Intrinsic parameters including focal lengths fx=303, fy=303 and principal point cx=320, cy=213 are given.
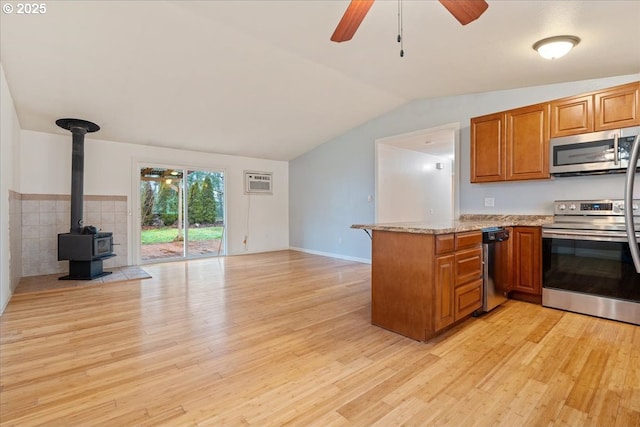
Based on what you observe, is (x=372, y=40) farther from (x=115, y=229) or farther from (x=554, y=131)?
(x=115, y=229)

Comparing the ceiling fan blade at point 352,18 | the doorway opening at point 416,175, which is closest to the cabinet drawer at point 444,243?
the ceiling fan blade at point 352,18

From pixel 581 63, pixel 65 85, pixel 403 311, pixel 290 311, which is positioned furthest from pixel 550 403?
pixel 65 85

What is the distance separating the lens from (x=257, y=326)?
274 centimetres

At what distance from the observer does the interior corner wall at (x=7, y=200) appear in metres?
3.13

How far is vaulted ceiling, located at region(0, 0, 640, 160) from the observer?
2508mm

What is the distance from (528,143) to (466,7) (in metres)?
2.29

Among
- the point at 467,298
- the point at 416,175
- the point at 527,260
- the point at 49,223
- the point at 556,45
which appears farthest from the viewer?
the point at 416,175

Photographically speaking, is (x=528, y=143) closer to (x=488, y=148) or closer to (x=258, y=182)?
(x=488, y=148)

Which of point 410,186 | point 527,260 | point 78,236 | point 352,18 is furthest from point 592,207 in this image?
Result: point 78,236

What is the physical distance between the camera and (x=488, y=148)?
378 centimetres

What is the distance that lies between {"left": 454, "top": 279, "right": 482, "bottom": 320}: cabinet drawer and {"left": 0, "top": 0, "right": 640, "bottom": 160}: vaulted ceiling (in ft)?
7.28

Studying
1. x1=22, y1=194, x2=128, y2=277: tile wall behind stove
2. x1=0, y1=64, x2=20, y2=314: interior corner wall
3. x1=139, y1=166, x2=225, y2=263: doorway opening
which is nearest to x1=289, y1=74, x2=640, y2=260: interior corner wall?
x1=139, y1=166, x2=225, y2=263: doorway opening

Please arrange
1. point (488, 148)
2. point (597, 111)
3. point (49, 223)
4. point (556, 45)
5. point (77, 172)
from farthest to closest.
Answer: point (49, 223)
point (77, 172)
point (488, 148)
point (597, 111)
point (556, 45)

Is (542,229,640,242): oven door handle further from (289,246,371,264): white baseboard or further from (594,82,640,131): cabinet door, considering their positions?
(289,246,371,264): white baseboard
